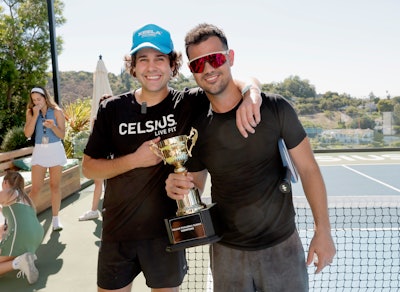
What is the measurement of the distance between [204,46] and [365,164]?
12.5 metres

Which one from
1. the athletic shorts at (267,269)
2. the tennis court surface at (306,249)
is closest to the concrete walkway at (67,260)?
the tennis court surface at (306,249)

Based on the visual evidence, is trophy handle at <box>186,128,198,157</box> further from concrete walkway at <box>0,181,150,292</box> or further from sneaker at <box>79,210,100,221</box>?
sneaker at <box>79,210,100,221</box>

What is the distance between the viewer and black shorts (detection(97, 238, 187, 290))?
2189 millimetres

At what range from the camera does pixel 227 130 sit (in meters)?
1.99

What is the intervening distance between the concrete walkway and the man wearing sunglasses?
1896 mm

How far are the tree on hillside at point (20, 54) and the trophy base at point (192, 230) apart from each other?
13.7 metres

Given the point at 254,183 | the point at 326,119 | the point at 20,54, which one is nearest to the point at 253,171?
the point at 254,183

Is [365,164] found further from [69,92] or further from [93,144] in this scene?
[69,92]

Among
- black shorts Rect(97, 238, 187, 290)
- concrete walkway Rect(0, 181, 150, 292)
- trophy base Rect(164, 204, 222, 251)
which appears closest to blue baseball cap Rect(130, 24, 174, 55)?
trophy base Rect(164, 204, 222, 251)

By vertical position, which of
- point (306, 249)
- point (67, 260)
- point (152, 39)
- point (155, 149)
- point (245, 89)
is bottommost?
point (306, 249)

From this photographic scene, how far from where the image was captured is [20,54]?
15.8 m

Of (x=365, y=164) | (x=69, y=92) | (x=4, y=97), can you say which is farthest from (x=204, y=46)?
(x=69, y=92)

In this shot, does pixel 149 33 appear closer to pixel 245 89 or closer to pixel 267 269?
pixel 245 89

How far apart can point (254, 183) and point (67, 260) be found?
10.1 feet
